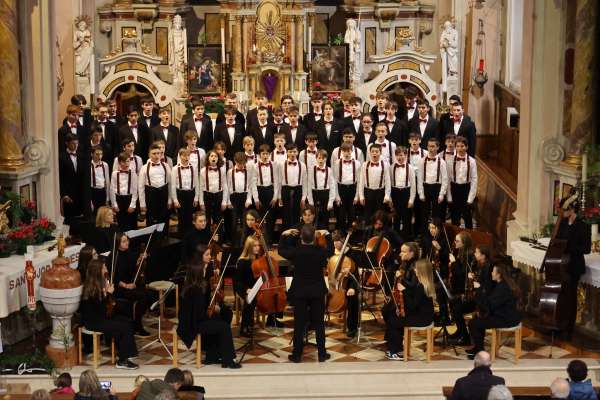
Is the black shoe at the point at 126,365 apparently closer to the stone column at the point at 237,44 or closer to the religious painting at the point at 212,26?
the stone column at the point at 237,44

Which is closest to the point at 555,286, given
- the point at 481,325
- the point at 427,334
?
the point at 481,325

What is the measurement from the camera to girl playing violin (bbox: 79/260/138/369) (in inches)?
512

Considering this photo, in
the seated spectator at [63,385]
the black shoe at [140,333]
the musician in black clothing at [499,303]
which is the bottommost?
the black shoe at [140,333]

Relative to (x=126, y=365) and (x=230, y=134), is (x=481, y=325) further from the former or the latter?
(x=230, y=134)

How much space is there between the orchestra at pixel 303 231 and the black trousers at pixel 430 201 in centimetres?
2

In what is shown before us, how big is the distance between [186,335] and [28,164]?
3013 mm

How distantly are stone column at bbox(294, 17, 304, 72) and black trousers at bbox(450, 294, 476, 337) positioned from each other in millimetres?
9755

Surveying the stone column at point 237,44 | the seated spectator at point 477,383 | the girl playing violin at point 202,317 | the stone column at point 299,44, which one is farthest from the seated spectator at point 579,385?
the stone column at point 237,44

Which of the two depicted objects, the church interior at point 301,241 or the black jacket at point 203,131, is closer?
the church interior at point 301,241

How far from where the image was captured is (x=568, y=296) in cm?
1370

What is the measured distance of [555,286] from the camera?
44.9 ft

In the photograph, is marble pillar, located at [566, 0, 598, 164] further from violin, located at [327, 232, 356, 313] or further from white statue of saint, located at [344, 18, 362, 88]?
white statue of saint, located at [344, 18, 362, 88]

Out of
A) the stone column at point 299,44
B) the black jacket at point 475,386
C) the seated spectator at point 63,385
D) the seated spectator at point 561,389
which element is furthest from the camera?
the stone column at point 299,44

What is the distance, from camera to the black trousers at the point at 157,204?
1636cm
